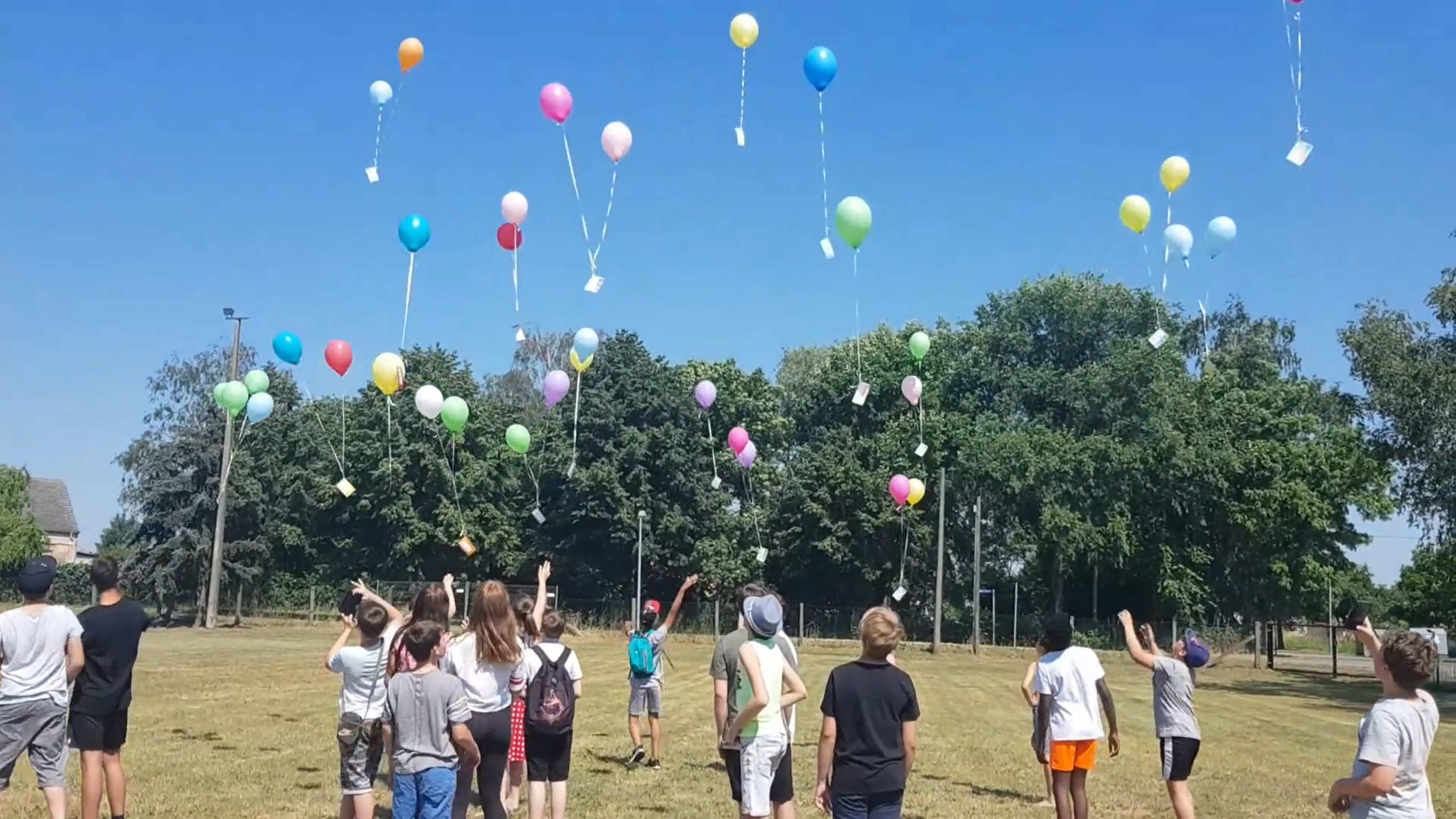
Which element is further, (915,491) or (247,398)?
(915,491)

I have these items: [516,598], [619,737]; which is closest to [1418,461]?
[619,737]

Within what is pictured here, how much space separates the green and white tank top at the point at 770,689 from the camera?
6.37 meters

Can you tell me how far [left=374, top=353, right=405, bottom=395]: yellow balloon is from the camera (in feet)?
63.5

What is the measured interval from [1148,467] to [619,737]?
33917 mm

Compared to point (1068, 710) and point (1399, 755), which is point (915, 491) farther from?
point (1399, 755)

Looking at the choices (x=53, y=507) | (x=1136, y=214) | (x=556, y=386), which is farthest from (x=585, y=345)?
(x=53, y=507)

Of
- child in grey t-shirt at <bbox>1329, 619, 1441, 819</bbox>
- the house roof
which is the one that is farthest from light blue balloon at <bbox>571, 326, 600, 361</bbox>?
the house roof

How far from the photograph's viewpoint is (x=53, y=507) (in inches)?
3265

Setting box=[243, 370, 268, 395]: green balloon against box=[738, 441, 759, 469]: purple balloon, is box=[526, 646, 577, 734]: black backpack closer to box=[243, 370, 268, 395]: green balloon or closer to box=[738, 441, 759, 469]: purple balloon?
box=[243, 370, 268, 395]: green balloon

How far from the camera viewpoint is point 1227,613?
44156 millimetres

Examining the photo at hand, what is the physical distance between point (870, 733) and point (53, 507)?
9078 cm

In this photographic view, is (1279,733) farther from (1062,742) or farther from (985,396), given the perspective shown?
(985,396)

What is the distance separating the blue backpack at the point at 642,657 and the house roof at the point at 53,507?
80764 millimetres

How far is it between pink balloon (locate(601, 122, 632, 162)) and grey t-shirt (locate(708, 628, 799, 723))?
35.4ft
